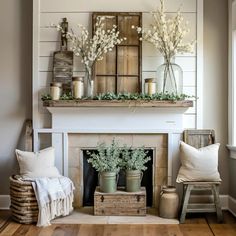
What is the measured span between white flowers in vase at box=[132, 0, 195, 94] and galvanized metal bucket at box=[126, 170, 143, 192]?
3.06 feet

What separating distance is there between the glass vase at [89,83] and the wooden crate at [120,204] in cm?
107

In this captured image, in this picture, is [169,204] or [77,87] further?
[77,87]

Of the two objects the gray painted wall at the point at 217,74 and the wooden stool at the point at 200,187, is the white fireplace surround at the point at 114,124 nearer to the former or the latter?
the wooden stool at the point at 200,187

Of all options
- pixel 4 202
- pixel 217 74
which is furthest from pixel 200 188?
pixel 4 202

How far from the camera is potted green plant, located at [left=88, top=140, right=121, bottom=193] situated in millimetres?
3982

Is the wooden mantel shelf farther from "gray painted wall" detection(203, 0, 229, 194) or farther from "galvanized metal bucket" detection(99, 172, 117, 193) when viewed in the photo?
"galvanized metal bucket" detection(99, 172, 117, 193)

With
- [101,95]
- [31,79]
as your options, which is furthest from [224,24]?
[31,79]

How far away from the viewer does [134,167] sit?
4078 millimetres

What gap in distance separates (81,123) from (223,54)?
5.77ft

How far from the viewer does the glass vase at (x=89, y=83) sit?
13.8 feet

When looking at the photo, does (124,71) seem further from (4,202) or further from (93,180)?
(4,202)

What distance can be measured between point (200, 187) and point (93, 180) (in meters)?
1.24

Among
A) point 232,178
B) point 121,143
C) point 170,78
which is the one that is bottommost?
point 232,178

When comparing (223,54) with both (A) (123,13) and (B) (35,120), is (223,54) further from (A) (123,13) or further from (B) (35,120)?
(B) (35,120)
